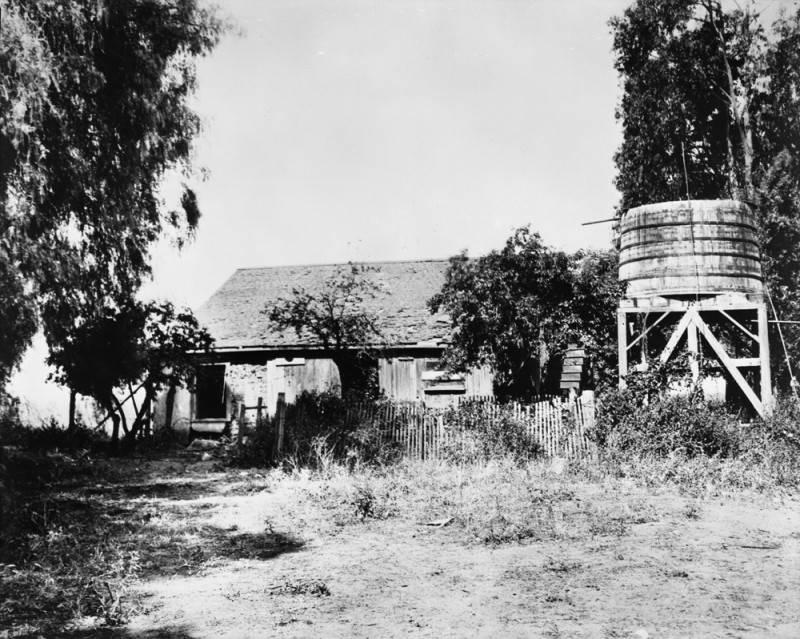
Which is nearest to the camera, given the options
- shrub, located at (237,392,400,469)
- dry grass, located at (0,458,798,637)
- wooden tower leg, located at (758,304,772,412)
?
dry grass, located at (0,458,798,637)

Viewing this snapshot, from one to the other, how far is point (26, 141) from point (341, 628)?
8319mm

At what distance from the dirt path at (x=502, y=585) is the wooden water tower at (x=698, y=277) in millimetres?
4908

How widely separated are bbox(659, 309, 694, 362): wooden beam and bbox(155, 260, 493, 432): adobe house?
5466 mm

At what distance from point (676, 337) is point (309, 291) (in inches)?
499

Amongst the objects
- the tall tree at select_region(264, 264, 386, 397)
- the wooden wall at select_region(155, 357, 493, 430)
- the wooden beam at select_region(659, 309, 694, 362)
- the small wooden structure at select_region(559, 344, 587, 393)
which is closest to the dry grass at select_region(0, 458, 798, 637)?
the wooden beam at select_region(659, 309, 694, 362)

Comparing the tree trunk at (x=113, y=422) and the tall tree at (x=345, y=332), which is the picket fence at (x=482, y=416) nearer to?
the tall tree at (x=345, y=332)

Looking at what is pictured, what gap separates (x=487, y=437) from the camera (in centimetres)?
1224

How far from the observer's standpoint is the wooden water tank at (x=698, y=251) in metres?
12.9

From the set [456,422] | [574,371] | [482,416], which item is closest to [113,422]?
[456,422]

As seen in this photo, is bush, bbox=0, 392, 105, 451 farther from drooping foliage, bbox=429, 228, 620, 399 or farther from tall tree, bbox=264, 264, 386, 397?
drooping foliage, bbox=429, 228, 620, 399

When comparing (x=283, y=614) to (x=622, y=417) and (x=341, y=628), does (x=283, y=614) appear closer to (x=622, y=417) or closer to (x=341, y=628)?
(x=341, y=628)

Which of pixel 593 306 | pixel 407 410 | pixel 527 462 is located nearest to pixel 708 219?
pixel 593 306

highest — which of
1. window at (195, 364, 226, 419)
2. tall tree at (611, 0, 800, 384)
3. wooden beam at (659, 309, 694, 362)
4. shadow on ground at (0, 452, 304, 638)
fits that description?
tall tree at (611, 0, 800, 384)

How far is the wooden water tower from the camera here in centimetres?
1280
